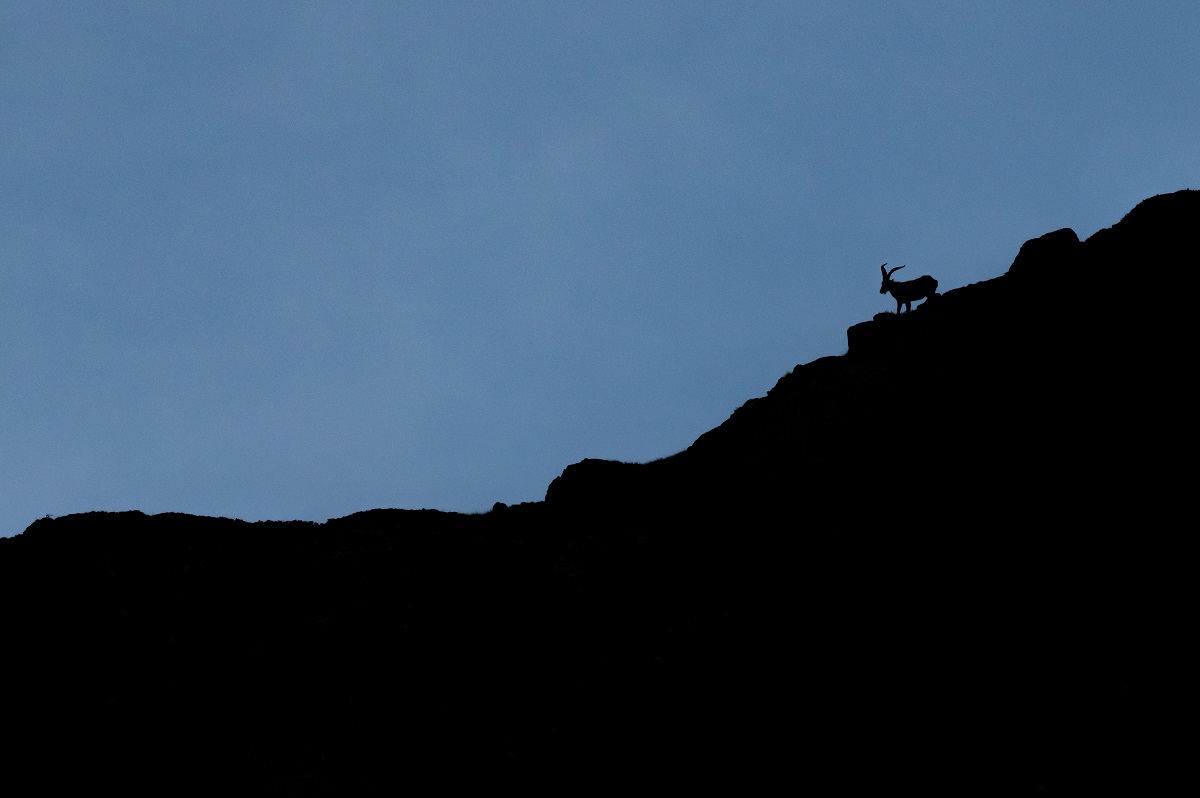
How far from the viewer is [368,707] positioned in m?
18.6

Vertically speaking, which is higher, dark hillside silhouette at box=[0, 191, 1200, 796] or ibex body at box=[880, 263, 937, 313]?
ibex body at box=[880, 263, 937, 313]

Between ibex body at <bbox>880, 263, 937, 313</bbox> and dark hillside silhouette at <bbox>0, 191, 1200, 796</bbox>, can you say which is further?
ibex body at <bbox>880, 263, 937, 313</bbox>

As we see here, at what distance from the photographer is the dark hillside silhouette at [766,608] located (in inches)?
575

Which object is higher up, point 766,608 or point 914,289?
point 914,289

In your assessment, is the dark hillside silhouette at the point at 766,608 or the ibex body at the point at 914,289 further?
the ibex body at the point at 914,289

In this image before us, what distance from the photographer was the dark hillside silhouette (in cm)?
1462

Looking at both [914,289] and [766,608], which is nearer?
[766,608]

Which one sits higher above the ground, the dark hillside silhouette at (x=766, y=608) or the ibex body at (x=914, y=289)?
the ibex body at (x=914, y=289)

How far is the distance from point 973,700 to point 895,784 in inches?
84.0

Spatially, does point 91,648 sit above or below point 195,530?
below

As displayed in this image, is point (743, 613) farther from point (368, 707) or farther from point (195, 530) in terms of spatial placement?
point (195, 530)

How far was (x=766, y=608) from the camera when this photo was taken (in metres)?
19.9

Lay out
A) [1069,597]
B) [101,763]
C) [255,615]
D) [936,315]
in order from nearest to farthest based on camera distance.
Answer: [1069,597] → [101,763] → [255,615] → [936,315]

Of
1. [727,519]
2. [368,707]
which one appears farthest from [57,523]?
[727,519]
